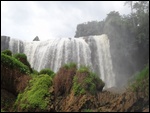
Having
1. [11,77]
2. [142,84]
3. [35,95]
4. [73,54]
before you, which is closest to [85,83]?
[35,95]

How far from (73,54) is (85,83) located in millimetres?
19639

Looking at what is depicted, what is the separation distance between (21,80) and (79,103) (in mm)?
4124

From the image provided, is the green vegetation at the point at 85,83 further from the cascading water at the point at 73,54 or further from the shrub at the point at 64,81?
the cascading water at the point at 73,54

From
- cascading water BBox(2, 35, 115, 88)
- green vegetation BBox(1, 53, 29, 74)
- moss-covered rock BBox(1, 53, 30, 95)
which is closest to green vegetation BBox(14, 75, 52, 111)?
moss-covered rock BBox(1, 53, 30, 95)

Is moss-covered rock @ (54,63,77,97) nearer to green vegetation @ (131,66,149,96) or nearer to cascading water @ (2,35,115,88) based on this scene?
green vegetation @ (131,66,149,96)

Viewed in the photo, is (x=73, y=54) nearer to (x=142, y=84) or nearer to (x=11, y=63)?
(x=11, y=63)

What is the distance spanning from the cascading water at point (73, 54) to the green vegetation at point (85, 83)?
17614 mm

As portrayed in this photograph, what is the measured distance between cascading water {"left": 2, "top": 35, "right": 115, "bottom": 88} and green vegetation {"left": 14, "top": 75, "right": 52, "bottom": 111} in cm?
1702

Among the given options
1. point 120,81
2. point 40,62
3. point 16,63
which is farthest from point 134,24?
point 16,63

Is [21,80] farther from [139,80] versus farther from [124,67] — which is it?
[124,67]

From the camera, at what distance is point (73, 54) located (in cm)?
3275

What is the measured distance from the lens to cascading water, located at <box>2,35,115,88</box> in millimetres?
32375

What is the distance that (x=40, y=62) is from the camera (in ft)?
109

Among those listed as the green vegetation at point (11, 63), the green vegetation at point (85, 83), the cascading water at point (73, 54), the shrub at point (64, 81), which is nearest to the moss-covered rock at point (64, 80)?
the shrub at point (64, 81)
